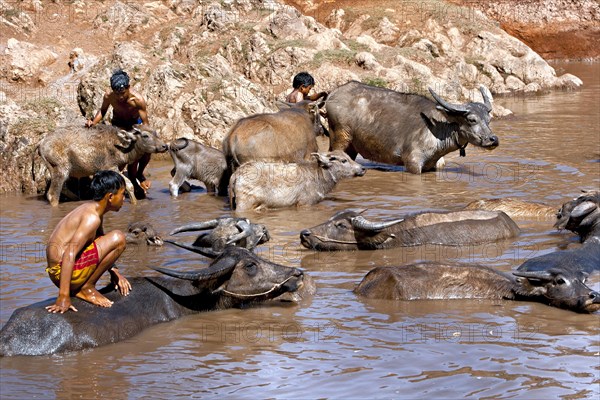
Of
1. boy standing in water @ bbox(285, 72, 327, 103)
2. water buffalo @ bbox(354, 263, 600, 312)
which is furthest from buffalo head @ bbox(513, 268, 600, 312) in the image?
boy standing in water @ bbox(285, 72, 327, 103)

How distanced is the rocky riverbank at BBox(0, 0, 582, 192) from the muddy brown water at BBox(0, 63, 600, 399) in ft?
14.5

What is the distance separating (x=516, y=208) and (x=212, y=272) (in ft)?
14.1

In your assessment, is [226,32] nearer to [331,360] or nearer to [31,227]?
[31,227]

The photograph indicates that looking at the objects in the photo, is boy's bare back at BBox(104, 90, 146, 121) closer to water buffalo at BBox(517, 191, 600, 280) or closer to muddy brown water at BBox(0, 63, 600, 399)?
muddy brown water at BBox(0, 63, 600, 399)

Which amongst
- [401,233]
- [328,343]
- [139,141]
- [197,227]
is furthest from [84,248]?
[139,141]

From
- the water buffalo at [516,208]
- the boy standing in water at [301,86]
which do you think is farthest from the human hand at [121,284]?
the boy standing in water at [301,86]

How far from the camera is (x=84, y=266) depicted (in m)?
6.54

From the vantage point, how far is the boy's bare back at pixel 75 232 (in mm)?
6477

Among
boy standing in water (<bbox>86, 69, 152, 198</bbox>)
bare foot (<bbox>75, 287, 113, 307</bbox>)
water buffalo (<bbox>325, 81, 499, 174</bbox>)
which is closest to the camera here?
bare foot (<bbox>75, 287, 113, 307</bbox>)

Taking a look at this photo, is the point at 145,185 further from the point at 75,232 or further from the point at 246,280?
the point at 75,232

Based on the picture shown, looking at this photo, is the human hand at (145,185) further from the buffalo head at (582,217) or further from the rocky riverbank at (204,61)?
the buffalo head at (582,217)

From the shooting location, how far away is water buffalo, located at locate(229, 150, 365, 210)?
10.8 meters

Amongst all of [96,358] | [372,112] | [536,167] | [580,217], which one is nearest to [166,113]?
[372,112]

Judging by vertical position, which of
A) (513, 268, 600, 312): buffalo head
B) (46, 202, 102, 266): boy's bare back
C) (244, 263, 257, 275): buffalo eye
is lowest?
(513, 268, 600, 312): buffalo head
